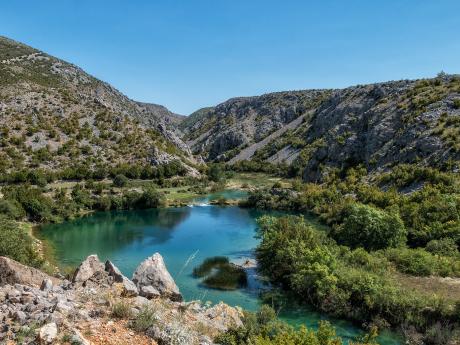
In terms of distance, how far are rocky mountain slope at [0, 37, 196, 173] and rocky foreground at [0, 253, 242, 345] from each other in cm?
7257

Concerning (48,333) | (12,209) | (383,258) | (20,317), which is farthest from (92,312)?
(12,209)

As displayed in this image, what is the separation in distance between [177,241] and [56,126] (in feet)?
183

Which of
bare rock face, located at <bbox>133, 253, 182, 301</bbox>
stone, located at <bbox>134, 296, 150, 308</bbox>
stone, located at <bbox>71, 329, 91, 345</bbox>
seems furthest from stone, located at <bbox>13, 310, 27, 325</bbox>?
bare rock face, located at <bbox>133, 253, 182, 301</bbox>

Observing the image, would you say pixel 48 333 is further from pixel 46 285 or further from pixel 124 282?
pixel 124 282

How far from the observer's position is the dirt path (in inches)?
6983

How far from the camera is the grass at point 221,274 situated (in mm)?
36562

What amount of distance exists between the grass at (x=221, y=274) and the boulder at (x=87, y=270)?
18.4 m

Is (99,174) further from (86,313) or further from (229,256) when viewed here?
(86,313)

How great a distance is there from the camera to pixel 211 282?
122 ft

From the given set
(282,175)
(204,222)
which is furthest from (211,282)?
(282,175)

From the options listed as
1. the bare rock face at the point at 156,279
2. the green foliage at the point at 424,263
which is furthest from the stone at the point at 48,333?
the green foliage at the point at 424,263

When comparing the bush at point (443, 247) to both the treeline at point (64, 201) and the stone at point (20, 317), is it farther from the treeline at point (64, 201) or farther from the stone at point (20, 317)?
the treeline at point (64, 201)

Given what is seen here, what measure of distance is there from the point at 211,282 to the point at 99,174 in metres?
57.1

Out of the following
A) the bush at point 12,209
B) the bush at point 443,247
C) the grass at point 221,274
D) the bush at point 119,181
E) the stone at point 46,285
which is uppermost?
the stone at point 46,285
